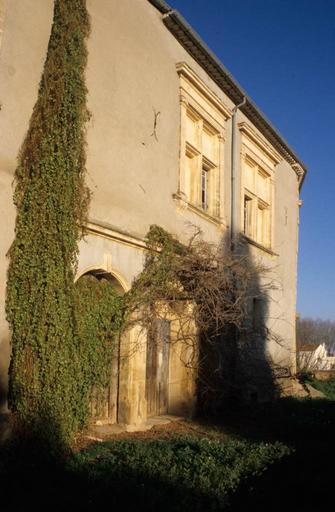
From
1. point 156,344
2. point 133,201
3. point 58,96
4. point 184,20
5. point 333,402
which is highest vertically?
point 184,20

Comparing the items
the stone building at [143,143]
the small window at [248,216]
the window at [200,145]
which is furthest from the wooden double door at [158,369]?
the small window at [248,216]

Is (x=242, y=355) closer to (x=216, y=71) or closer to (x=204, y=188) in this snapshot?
(x=204, y=188)

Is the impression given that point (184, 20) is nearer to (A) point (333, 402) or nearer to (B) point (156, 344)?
(B) point (156, 344)

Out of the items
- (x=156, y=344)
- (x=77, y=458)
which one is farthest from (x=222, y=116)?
(x=77, y=458)

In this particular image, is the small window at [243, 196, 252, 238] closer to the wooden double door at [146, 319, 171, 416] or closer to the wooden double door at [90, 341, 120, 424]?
the wooden double door at [146, 319, 171, 416]

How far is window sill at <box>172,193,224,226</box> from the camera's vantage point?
9945 millimetres

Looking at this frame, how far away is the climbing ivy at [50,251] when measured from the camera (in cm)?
639

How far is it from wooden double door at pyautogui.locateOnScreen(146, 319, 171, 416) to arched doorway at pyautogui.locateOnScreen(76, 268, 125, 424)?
0.92 metres

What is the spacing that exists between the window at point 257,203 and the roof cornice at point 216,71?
A: 1.11m

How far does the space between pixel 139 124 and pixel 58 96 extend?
2324 millimetres

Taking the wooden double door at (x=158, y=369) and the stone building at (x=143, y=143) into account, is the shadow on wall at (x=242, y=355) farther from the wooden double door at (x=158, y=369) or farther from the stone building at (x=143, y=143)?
the wooden double door at (x=158, y=369)

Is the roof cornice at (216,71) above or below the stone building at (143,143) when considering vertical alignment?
above

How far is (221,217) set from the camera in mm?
11773

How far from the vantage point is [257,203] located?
14.3 metres
